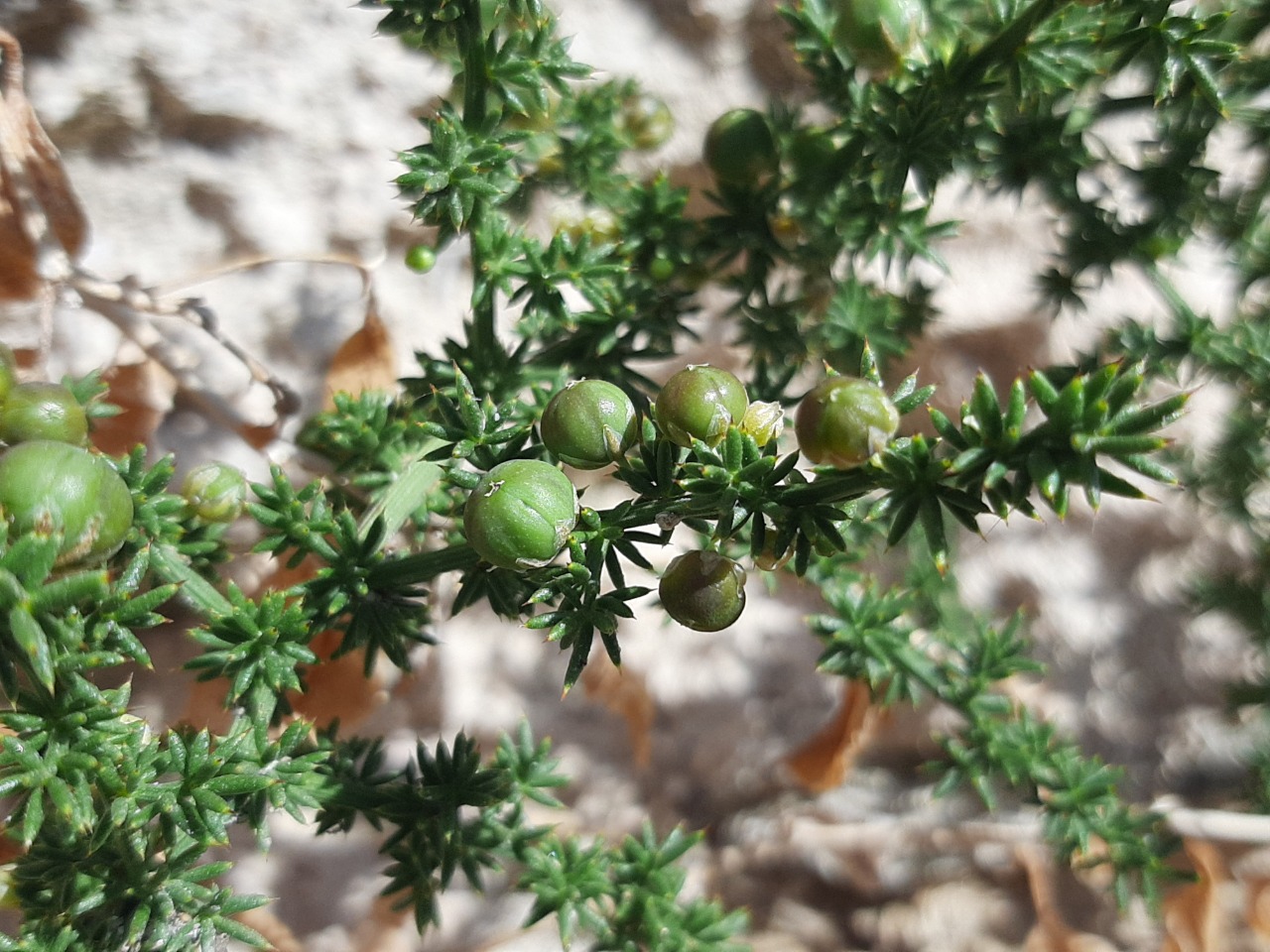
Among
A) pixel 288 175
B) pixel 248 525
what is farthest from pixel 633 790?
pixel 288 175

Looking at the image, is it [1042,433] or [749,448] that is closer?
[1042,433]

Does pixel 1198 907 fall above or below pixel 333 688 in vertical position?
below

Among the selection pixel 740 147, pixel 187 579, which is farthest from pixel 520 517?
pixel 740 147

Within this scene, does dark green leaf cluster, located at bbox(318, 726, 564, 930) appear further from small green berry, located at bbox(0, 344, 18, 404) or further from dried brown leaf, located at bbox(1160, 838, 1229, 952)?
dried brown leaf, located at bbox(1160, 838, 1229, 952)

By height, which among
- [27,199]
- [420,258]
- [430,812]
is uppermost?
[27,199]

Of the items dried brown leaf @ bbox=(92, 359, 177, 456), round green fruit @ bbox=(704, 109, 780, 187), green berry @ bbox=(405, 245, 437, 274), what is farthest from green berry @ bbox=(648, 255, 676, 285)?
dried brown leaf @ bbox=(92, 359, 177, 456)

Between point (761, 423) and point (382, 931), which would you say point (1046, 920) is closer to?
point (382, 931)

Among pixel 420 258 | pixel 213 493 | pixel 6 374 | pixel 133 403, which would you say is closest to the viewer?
pixel 6 374

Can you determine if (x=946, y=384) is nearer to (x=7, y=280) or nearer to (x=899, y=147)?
(x=899, y=147)
